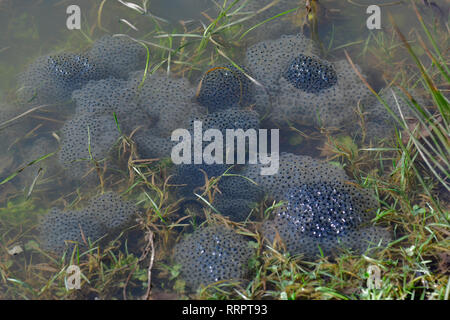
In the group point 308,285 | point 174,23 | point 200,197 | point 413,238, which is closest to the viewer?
point 308,285

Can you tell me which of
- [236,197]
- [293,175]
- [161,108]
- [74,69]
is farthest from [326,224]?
[74,69]

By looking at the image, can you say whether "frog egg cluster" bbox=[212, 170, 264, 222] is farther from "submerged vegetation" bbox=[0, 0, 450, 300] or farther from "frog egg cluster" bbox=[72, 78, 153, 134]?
"frog egg cluster" bbox=[72, 78, 153, 134]

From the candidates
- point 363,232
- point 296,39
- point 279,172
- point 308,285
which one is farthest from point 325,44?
point 308,285

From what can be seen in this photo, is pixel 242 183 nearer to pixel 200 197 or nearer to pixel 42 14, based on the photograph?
pixel 200 197

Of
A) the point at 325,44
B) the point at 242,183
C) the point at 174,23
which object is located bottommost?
the point at 242,183

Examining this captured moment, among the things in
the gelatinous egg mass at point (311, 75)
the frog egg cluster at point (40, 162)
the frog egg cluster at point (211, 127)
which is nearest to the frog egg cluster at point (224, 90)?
the frog egg cluster at point (211, 127)

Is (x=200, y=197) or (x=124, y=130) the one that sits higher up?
(x=124, y=130)

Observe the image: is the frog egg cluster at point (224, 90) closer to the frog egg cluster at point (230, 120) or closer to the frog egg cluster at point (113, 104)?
the frog egg cluster at point (230, 120)
